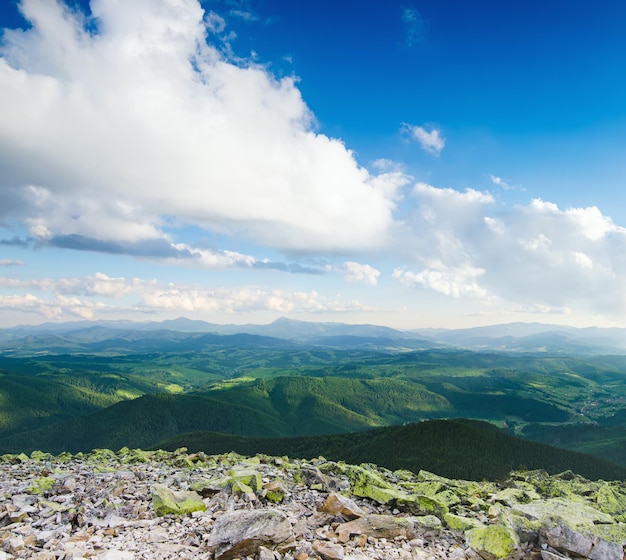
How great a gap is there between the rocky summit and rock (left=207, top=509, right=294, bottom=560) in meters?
0.04

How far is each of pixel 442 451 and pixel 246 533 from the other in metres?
104

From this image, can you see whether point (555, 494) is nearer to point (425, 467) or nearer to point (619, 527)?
point (619, 527)

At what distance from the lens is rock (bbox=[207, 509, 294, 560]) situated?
1542 cm

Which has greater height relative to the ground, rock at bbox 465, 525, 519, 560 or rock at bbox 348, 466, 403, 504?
rock at bbox 465, 525, 519, 560

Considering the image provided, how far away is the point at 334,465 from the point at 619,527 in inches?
859

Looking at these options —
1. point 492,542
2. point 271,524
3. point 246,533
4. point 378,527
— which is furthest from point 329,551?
point 492,542

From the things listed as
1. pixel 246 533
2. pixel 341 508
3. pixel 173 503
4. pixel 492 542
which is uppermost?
pixel 246 533

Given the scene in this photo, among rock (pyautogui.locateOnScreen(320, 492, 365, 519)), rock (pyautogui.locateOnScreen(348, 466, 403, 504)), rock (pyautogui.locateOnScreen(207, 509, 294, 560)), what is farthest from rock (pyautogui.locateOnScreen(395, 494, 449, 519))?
rock (pyautogui.locateOnScreen(207, 509, 294, 560))

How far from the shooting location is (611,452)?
602ft

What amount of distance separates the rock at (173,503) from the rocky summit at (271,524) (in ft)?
0.21

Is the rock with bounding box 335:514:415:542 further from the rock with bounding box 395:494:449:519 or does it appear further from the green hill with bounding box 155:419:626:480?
the green hill with bounding box 155:419:626:480

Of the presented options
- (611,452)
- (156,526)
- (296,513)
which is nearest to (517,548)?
(296,513)

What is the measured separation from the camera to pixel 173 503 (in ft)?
65.6

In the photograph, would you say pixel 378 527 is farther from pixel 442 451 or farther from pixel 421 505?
pixel 442 451
